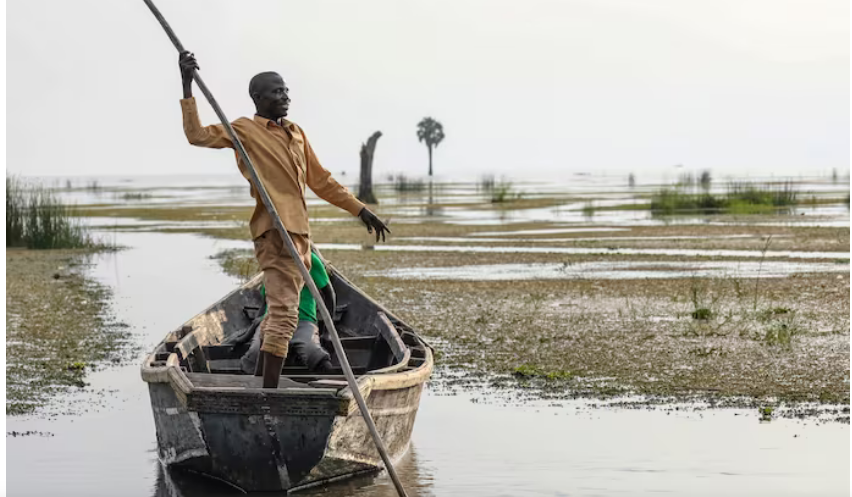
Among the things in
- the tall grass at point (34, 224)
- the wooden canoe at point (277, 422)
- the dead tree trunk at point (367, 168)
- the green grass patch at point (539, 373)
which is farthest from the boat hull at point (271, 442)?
the dead tree trunk at point (367, 168)

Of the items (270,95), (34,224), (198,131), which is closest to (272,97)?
(270,95)

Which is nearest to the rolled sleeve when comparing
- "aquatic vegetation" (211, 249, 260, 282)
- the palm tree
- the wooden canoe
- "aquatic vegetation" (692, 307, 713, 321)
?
the wooden canoe

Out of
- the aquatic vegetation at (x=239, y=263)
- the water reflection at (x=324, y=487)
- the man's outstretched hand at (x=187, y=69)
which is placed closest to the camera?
the man's outstretched hand at (x=187, y=69)

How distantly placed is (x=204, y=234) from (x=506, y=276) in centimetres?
1168

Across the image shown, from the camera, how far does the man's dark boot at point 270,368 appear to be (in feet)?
20.3

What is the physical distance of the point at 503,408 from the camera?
27.3ft

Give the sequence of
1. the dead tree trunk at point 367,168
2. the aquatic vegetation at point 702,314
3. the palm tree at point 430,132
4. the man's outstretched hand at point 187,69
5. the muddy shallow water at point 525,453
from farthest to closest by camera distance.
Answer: the palm tree at point 430,132
the dead tree trunk at point 367,168
the aquatic vegetation at point 702,314
the muddy shallow water at point 525,453
the man's outstretched hand at point 187,69

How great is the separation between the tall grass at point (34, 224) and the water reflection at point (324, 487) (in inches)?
605

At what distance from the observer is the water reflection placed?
640 cm

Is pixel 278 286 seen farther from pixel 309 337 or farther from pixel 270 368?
pixel 309 337

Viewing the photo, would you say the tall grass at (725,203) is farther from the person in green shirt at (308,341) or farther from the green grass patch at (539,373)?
the person in green shirt at (308,341)

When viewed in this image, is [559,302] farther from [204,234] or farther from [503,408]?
[204,234]

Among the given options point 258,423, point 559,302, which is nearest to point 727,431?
point 258,423

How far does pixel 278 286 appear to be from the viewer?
621cm
